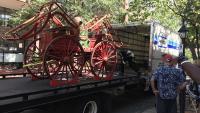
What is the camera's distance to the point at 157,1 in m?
17.0

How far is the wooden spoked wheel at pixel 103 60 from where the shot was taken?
9.70 meters

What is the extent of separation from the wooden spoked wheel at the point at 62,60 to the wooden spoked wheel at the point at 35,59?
1.50 ft

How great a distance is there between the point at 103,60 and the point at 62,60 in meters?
2.08

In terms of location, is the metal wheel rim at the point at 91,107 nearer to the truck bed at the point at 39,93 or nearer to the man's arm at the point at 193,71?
the truck bed at the point at 39,93

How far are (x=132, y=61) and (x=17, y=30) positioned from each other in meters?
6.30

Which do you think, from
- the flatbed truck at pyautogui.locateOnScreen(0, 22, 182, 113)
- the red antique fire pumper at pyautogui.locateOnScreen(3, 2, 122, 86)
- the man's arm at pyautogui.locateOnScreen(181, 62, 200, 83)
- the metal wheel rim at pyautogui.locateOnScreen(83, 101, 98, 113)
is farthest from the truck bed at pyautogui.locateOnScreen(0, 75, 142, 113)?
the man's arm at pyautogui.locateOnScreen(181, 62, 200, 83)

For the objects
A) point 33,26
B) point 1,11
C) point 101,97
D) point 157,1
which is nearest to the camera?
point 33,26

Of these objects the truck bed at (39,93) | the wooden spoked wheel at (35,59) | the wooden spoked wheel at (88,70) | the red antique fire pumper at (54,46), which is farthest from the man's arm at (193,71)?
the wooden spoked wheel at (88,70)

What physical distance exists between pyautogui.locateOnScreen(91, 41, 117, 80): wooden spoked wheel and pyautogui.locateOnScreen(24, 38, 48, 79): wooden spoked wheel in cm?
145

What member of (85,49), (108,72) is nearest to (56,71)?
(85,49)

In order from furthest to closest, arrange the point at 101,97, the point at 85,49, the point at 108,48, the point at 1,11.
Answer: the point at 1,11, the point at 108,48, the point at 85,49, the point at 101,97

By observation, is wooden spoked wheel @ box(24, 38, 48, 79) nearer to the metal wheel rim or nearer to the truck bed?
the truck bed

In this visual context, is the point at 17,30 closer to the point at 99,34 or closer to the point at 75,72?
the point at 75,72

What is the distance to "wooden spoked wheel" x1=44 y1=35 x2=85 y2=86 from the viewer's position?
25.9ft
